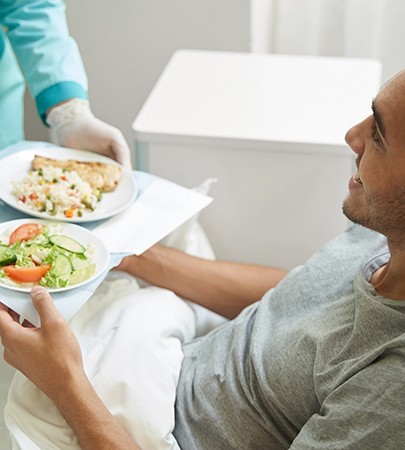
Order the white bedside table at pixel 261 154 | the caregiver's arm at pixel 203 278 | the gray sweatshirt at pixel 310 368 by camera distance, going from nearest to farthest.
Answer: the gray sweatshirt at pixel 310 368 → the caregiver's arm at pixel 203 278 → the white bedside table at pixel 261 154

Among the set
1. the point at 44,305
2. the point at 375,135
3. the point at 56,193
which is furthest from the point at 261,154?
the point at 44,305

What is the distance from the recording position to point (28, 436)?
4.00 ft

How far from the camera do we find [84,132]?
1.71m

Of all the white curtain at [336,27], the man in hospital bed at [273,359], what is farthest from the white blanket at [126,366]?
the white curtain at [336,27]

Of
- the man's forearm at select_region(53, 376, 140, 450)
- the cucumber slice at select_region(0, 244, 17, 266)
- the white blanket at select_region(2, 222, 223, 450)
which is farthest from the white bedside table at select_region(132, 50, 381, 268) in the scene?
the man's forearm at select_region(53, 376, 140, 450)

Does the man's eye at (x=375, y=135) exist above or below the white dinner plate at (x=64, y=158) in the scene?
above

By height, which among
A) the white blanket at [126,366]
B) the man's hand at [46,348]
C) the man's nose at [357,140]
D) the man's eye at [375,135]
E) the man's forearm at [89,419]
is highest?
the man's eye at [375,135]

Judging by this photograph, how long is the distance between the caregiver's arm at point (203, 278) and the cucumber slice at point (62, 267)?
0.30 meters

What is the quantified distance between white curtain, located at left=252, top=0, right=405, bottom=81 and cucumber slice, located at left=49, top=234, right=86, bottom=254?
1.40 meters

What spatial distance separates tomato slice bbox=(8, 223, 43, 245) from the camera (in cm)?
136

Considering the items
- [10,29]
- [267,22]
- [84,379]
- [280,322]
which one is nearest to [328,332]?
[280,322]

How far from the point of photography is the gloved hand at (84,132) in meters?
1.68

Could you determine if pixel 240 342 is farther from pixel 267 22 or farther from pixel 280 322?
pixel 267 22

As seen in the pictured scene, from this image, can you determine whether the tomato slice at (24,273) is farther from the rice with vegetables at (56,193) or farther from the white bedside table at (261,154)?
the white bedside table at (261,154)
